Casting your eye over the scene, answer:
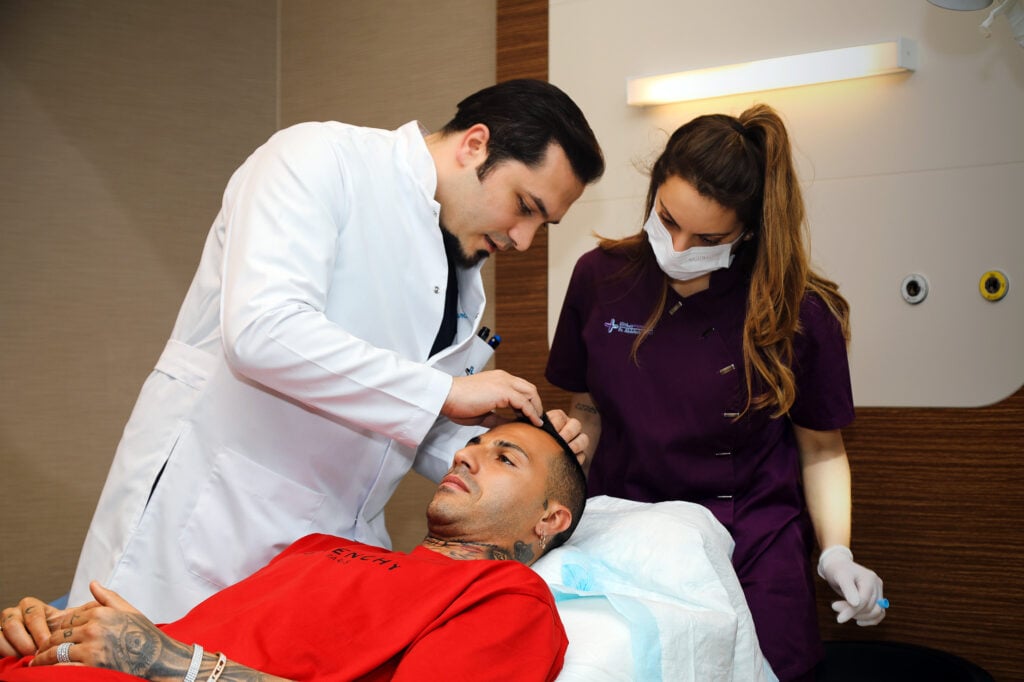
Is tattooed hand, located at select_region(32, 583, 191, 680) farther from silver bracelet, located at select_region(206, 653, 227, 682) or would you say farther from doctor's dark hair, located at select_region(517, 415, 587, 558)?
doctor's dark hair, located at select_region(517, 415, 587, 558)

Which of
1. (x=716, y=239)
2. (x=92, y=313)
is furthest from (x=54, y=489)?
(x=716, y=239)

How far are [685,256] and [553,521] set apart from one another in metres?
0.59

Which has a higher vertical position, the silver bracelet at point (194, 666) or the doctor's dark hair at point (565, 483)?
the doctor's dark hair at point (565, 483)

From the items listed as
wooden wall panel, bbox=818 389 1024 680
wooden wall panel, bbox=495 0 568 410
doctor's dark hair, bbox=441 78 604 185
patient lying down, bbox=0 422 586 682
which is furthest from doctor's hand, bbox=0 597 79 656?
wooden wall panel, bbox=818 389 1024 680

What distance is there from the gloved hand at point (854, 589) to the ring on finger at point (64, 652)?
1309 millimetres

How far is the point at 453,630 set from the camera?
56.1 inches

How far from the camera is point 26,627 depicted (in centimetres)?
147

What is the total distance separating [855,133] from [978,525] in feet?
3.24

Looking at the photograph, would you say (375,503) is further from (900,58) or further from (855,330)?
(900,58)

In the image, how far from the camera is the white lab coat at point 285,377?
5.13 ft

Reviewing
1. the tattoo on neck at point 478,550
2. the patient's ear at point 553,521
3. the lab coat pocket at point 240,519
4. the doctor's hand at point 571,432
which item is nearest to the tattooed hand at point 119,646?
the lab coat pocket at point 240,519

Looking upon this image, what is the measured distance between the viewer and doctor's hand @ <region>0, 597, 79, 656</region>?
1434 millimetres

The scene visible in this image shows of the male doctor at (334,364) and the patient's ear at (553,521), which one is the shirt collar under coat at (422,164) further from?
the patient's ear at (553,521)

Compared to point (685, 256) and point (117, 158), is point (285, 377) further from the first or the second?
point (117, 158)
